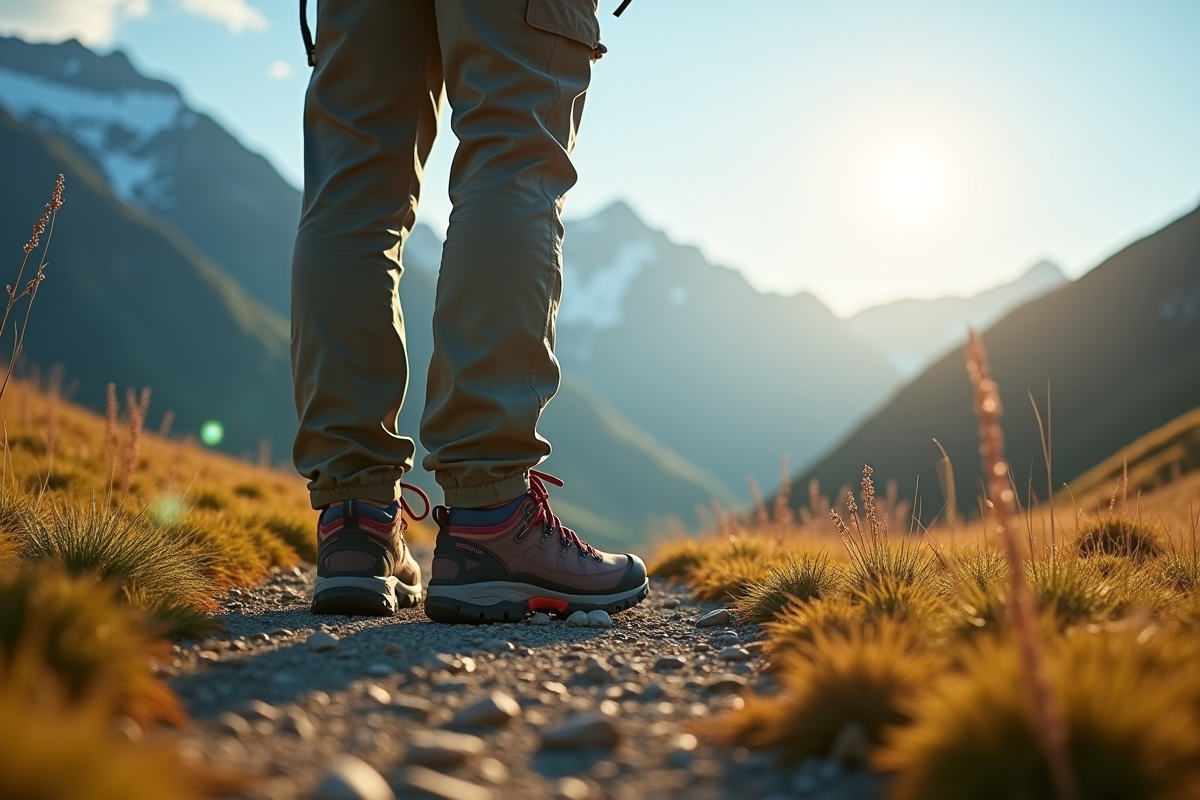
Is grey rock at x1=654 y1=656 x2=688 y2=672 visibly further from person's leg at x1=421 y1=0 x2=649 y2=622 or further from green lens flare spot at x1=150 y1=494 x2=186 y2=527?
green lens flare spot at x1=150 y1=494 x2=186 y2=527

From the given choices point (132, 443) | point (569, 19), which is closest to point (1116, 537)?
point (569, 19)

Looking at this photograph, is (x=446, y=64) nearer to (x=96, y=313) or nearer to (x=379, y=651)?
(x=379, y=651)

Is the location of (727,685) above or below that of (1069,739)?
above

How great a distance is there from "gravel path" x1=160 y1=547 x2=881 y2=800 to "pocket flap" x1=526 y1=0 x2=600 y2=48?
6.50 ft

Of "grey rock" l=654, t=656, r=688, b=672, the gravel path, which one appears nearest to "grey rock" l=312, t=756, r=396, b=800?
the gravel path

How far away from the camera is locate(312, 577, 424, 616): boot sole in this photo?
2.74 m

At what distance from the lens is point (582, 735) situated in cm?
149

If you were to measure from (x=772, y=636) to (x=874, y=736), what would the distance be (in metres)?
0.85

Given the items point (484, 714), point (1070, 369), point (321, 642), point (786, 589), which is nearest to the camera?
point (484, 714)

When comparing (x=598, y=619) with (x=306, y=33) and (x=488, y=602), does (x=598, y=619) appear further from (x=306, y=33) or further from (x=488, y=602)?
(x=306, y=33)

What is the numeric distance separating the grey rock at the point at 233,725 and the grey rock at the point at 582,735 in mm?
543

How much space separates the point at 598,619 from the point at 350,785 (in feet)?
6.03

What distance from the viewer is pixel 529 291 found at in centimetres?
254

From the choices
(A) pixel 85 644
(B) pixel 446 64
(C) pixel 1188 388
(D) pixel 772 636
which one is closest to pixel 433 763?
(A) pixel 85 644
